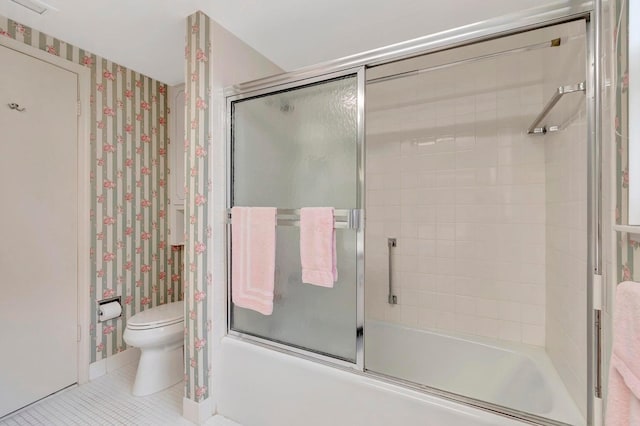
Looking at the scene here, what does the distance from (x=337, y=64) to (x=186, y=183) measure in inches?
43.0

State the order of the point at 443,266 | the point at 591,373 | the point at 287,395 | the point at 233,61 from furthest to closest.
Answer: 1. the point at 443,266
2. the point at 233,61
3. the point at 287,395
4. the point at 591,373

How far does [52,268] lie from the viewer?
6.51 feet

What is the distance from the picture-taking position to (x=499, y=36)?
1179mm

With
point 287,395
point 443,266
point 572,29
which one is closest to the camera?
point 572,29

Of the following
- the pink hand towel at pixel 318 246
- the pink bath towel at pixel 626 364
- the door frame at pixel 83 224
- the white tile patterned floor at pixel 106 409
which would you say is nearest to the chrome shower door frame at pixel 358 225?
the pink hand towel at pixel 318 246

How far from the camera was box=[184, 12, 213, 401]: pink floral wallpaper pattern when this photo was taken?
5.70ft

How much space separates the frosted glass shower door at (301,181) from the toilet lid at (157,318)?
586mm

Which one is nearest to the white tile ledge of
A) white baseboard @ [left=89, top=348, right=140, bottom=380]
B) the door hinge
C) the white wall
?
the door hinge

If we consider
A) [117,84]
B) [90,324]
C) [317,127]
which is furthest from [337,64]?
[90,324]

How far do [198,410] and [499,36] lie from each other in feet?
7.76

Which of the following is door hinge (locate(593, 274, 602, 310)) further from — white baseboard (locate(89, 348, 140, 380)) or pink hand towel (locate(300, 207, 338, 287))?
white baseboard (locate(89, 348, 140, 380))

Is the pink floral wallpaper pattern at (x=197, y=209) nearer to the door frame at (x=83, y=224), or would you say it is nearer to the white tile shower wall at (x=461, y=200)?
the door frame at (x=83, y=224)

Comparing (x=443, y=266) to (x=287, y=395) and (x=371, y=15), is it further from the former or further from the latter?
(x=371, y=15)

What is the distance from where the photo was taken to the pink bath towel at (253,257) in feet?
5.39
